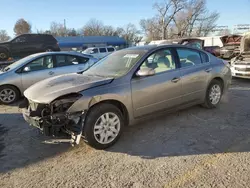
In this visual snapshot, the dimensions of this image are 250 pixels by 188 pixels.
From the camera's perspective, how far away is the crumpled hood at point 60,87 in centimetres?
348

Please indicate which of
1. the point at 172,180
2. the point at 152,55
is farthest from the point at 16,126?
the point at 172,180

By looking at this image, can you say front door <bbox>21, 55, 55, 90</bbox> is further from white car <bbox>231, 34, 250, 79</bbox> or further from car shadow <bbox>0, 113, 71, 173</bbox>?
white car <bbox>231, 34, 250, 79</bbox>

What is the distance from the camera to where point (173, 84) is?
448 cm

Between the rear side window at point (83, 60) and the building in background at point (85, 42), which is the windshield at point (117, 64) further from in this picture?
the building in background at point (85, 42)

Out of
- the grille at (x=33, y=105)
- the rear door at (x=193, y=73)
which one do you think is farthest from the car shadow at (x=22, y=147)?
the rear door at (x=193, y=73)

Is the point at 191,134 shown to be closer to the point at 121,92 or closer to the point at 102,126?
the point at 121,92

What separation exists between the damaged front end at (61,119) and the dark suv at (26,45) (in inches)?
476

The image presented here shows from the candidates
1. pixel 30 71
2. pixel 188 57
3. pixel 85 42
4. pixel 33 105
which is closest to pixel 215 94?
pixel 188 57

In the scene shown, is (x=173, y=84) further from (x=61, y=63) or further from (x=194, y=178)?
(x=61, y=63)

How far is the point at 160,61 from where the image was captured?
4492mm

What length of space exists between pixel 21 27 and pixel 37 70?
7562 centimetres

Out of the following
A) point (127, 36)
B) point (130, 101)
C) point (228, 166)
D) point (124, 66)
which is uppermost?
point (127, 36)

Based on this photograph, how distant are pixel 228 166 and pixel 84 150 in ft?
6.69

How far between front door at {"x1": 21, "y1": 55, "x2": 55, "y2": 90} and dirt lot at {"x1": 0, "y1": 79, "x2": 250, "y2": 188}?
220 centimetres
